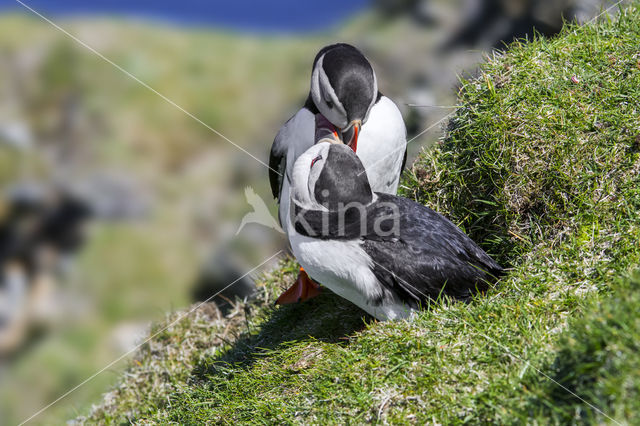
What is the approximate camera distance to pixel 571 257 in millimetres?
2814

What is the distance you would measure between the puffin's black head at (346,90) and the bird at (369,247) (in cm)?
48

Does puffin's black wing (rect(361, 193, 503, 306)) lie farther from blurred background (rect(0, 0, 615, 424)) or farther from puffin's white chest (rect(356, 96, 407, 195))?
blurred background (rect(0, 0, 615, 424))

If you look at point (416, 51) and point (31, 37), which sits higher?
point (31, 37)

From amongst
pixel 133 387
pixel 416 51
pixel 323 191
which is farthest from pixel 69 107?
pixel 323 191

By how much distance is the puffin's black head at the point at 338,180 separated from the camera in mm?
2955

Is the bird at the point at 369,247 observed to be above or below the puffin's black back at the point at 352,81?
below

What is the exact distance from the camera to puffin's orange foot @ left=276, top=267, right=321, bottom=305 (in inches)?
144

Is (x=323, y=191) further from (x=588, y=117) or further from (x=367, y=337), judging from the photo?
(x=588, y=117)

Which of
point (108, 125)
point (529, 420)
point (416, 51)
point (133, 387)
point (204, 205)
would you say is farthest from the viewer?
point (108, 125)

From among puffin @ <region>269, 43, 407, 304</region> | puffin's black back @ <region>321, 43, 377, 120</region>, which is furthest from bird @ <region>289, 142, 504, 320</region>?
puffin's black back @ <region>321, 43, 377, 120</region>

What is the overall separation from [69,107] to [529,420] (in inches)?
709

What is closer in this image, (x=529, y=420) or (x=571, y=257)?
(x=529, y=420)

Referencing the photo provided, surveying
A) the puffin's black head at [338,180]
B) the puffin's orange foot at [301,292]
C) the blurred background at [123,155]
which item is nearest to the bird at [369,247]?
the puffin's black head at [338,180]

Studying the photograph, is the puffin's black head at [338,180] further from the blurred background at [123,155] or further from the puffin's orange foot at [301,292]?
the blurred background at [123,155]
